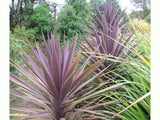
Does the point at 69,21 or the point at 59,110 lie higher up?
the point at 69,21

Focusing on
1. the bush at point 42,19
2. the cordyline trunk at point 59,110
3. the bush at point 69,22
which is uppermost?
the bush at point 42,19

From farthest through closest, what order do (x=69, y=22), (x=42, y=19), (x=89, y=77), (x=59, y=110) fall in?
(x=42, y=19)
(x=69, y=22)
(x=89, y=77)
(x=59, y=110)

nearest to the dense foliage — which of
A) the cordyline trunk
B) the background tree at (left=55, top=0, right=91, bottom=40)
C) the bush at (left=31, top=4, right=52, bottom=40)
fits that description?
the cordyline trunk

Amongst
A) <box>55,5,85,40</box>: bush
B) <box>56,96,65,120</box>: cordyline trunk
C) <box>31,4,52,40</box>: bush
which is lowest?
<box>56,96,65,120</box>: cordyline trunk

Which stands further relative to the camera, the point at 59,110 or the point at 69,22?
the point at 69,22

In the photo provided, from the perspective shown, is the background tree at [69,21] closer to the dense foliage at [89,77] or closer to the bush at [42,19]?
the bush at [42,19]

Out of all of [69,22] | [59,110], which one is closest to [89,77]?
[59,110]

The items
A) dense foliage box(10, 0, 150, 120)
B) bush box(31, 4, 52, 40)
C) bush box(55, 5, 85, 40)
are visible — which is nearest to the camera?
dense foliage box(10, 0, 150, 120)

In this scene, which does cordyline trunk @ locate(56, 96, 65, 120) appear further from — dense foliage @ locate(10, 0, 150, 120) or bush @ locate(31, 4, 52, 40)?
bush @ locate(31, 4, 52, 40)

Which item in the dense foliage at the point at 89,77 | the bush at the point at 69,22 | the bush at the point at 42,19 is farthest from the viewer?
the bush at the point at 42,19

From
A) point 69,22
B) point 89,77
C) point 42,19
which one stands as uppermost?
point 42,19

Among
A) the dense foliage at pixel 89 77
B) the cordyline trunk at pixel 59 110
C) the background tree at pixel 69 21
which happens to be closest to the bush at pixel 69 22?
the background tree at pixel 69 21

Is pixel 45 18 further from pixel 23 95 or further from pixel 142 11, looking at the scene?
pixel 142 11

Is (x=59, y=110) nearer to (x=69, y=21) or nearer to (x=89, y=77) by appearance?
(x=89, y=77)
